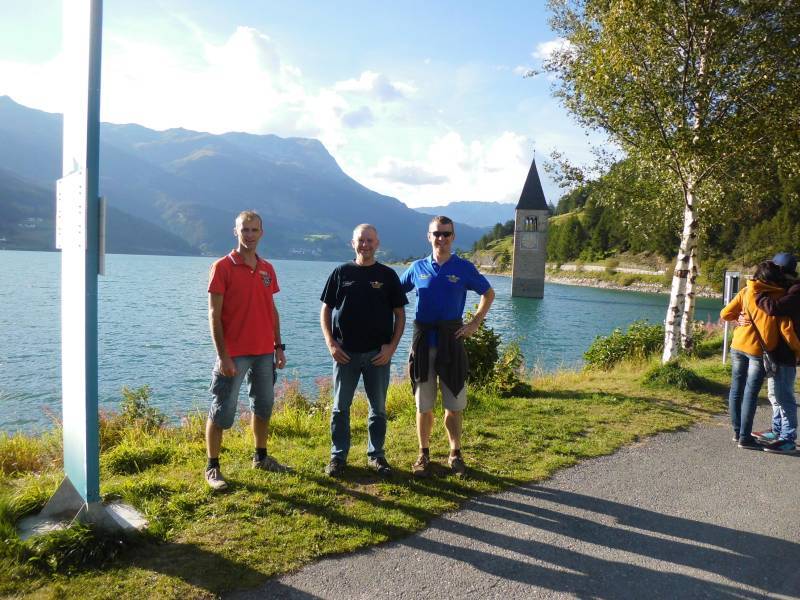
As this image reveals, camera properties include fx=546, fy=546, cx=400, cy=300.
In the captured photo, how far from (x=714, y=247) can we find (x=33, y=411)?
355ft

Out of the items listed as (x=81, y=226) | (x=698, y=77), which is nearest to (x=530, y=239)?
(x=698, y=77)

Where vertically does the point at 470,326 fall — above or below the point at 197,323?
above

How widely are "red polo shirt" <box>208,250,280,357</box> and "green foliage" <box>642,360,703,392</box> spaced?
7.66 metres

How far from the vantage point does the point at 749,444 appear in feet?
21.5

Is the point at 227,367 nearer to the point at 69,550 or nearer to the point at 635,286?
the point at 69,550

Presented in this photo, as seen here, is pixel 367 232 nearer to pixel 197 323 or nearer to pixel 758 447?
pixel 758 447

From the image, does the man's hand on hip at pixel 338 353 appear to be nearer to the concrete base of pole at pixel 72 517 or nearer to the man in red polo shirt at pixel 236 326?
the man in red polo shirt at pixel 236 326

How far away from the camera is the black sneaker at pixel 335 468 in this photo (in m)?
5.22

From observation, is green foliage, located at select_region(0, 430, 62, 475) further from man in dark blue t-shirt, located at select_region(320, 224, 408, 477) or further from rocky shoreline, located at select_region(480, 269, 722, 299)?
rocky shoreline, located at select_region(480, 269, 722, 299)

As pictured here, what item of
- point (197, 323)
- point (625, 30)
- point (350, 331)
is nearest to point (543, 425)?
point (350, 331)

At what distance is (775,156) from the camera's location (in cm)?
1090

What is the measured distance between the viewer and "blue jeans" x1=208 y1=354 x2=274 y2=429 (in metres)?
4.90

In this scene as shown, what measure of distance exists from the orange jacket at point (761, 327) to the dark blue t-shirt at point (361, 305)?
4.28 metres

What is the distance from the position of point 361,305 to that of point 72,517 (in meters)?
2.81
